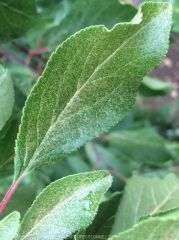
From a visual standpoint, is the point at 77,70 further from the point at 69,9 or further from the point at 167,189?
the point at 69,9

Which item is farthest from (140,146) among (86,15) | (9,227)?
(9,227)

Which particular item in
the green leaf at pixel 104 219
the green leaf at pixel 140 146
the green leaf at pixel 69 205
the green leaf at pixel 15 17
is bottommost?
the green leaf at pixel 140 146

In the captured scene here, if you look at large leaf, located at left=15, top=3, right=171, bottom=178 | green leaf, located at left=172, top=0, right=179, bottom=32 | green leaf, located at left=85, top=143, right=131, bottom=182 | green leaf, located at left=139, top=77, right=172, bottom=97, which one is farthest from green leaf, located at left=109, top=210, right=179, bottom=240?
green leaf, located at left=85, top=143, right=131, bottom=182

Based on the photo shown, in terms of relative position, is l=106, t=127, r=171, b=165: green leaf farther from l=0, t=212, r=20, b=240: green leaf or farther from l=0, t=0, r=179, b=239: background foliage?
l=0, t=212, r=20, b=240: green leaf

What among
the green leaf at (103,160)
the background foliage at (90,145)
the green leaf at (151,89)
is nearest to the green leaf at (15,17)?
the background foliage at (90,145)

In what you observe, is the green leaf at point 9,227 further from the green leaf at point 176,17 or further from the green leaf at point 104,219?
the green leaf at point 176,17

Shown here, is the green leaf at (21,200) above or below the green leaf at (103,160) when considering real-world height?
above
